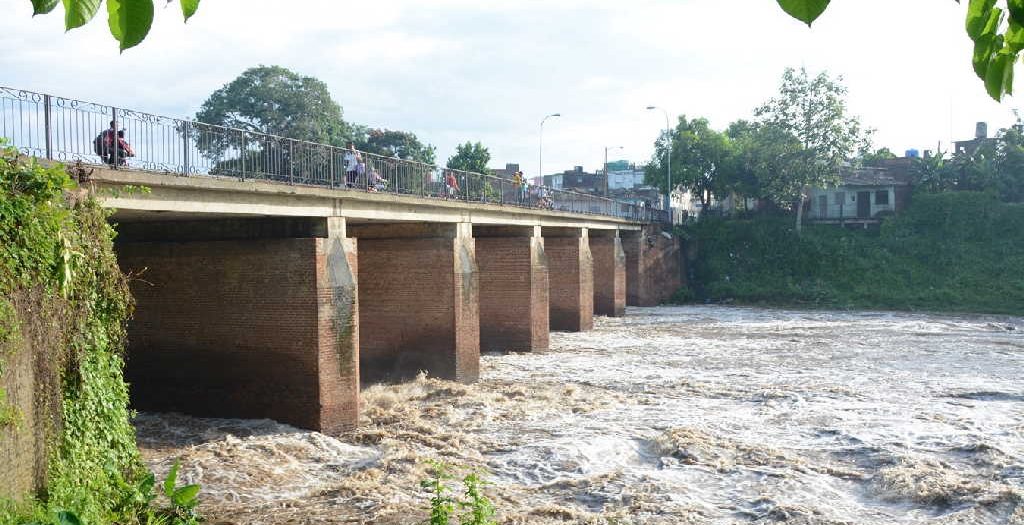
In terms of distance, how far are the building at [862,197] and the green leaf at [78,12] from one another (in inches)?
2252

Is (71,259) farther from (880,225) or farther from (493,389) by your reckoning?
(880,225)

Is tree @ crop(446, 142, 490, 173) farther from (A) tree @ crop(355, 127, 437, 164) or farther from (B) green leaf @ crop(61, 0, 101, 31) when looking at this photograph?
(B) green leaf @ crop(61, 0, 101, 31)

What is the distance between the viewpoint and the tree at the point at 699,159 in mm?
55406

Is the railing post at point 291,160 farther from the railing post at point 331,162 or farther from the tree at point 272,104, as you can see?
the tree at point 272,104

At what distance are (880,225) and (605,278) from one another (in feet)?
68.8

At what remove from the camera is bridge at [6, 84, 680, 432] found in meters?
14.5

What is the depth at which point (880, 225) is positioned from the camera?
52.5 meters

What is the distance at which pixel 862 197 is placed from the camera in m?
58.2

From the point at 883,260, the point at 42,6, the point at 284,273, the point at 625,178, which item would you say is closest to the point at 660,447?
the point at 284,273

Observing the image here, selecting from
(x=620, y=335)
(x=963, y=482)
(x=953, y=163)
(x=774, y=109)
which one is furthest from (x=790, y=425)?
(x=953, y=163)

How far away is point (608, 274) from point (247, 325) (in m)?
26.4

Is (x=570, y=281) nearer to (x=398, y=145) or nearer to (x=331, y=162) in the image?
(x=331, y=162)

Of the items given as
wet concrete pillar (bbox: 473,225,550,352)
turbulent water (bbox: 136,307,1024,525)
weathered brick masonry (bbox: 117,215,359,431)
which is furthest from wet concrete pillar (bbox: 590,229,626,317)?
weathered brick masonry (bbox: 117,215,359,431)

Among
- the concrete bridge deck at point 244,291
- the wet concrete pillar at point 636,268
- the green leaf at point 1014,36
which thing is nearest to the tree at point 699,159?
the wet concrete pillar at point 636,268
